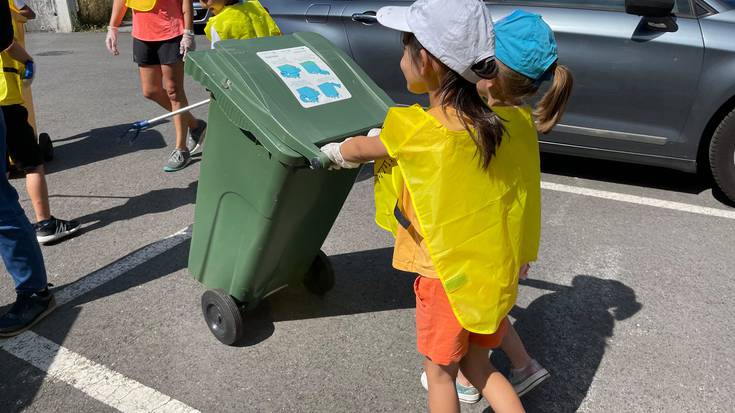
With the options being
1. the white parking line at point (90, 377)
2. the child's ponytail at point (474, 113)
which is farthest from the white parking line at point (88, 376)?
the child's ponytail at point (474, 113)

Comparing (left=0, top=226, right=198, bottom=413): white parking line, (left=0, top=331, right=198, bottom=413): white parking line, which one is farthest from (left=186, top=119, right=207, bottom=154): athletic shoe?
(left=0, top=331, right=198, bottom=413): white parking line

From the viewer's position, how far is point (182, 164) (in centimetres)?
514

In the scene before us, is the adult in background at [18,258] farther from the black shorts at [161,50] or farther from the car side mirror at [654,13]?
the car side mirror at [654,13]

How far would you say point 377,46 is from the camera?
5.14 m

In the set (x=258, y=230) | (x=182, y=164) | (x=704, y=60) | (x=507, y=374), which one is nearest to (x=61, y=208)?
(x=182, y=164)

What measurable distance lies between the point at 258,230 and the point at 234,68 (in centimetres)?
62

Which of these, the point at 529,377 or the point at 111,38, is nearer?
the point at 529,377

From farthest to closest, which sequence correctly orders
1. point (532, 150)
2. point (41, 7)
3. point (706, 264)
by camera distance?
point (41, 7) < point (706, 264) < point (532, 150)

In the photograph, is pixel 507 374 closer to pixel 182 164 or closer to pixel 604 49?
pixel 604 49

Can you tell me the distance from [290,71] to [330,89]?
172 mm

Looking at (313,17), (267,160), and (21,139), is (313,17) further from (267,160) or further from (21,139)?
(267,160)

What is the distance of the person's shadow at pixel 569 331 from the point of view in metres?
2.67

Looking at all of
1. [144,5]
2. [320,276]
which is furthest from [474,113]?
[144,5]

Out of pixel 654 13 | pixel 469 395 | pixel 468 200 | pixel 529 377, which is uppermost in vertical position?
pixel 468 200
